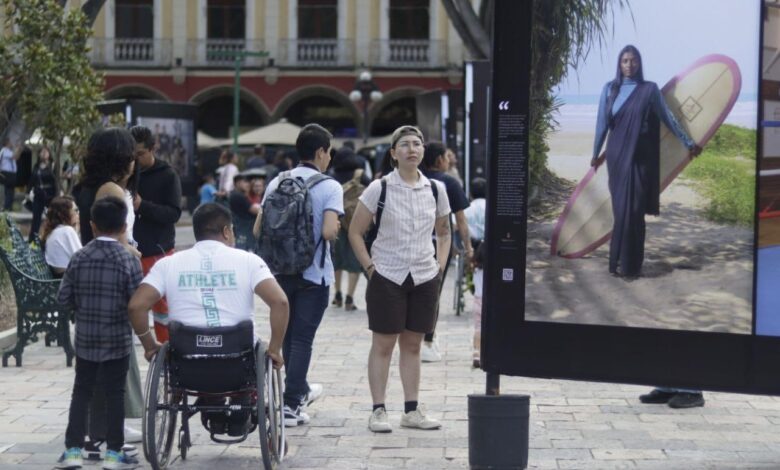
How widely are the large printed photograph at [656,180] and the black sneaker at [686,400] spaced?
7.80ft

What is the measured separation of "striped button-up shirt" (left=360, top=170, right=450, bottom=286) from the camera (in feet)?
29.3

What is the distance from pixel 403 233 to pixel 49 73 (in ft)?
23.9

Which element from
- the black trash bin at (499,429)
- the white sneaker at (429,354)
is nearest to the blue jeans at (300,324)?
the black trash bin at (499,429)

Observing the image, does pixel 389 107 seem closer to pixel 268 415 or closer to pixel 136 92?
pixel 136 92

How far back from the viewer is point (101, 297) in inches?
298

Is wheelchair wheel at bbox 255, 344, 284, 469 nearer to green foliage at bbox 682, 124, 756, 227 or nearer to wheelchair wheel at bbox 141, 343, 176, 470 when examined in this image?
wheelchair wheel at bbox 141, 343, 176, 470

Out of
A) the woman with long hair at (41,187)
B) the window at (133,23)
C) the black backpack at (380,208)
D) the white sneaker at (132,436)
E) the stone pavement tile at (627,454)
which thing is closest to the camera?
the stone pavement tile at (627,454)

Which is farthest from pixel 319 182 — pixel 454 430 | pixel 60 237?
pixel 60 237

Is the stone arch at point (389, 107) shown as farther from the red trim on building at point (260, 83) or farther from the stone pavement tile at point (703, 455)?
the stone pavement tile at point (703, 455)

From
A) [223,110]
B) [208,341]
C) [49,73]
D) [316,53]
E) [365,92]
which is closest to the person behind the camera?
[208,341]

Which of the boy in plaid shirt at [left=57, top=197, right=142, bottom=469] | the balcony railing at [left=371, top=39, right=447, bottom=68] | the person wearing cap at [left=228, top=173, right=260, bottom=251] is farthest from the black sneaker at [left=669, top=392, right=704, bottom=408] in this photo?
the balcony railing at [left=371, top=39, right=447, bottom=68]

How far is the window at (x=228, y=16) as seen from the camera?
172 feet

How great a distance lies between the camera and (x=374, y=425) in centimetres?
883

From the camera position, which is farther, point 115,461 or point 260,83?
point 260,83
